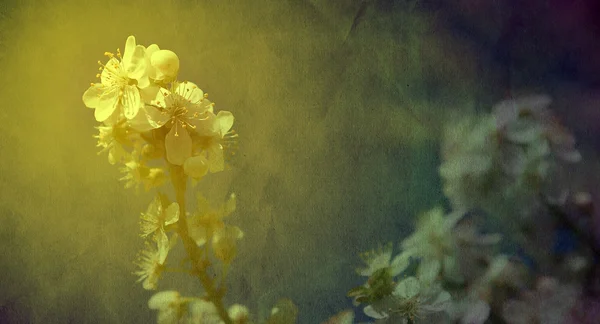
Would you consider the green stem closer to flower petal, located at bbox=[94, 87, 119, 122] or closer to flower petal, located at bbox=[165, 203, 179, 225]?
flower petal, located at bbox=[165, 203, 179, 225]

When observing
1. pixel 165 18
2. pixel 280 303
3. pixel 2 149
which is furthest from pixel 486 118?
pixel 2 149

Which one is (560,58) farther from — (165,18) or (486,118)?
(165,18)

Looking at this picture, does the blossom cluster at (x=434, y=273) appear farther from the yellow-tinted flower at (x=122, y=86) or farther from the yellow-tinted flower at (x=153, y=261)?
the yellow-tinted flower at (x=122, y=86)

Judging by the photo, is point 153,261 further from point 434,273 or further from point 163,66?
point 434,273

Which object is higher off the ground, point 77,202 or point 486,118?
point 486,118

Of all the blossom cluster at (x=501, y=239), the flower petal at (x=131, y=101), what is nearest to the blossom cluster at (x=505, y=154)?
the blossom cluster at (x=501, y=239)

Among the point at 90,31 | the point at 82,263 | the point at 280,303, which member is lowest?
the point at 280,303

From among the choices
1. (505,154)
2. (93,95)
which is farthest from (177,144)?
(505,154)

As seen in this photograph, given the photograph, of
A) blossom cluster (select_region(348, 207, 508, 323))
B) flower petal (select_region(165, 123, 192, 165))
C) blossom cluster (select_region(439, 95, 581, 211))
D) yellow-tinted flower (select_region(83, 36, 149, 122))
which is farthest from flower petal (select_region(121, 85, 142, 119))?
blossom cluster (select_region(439, 95, 581, 211))
